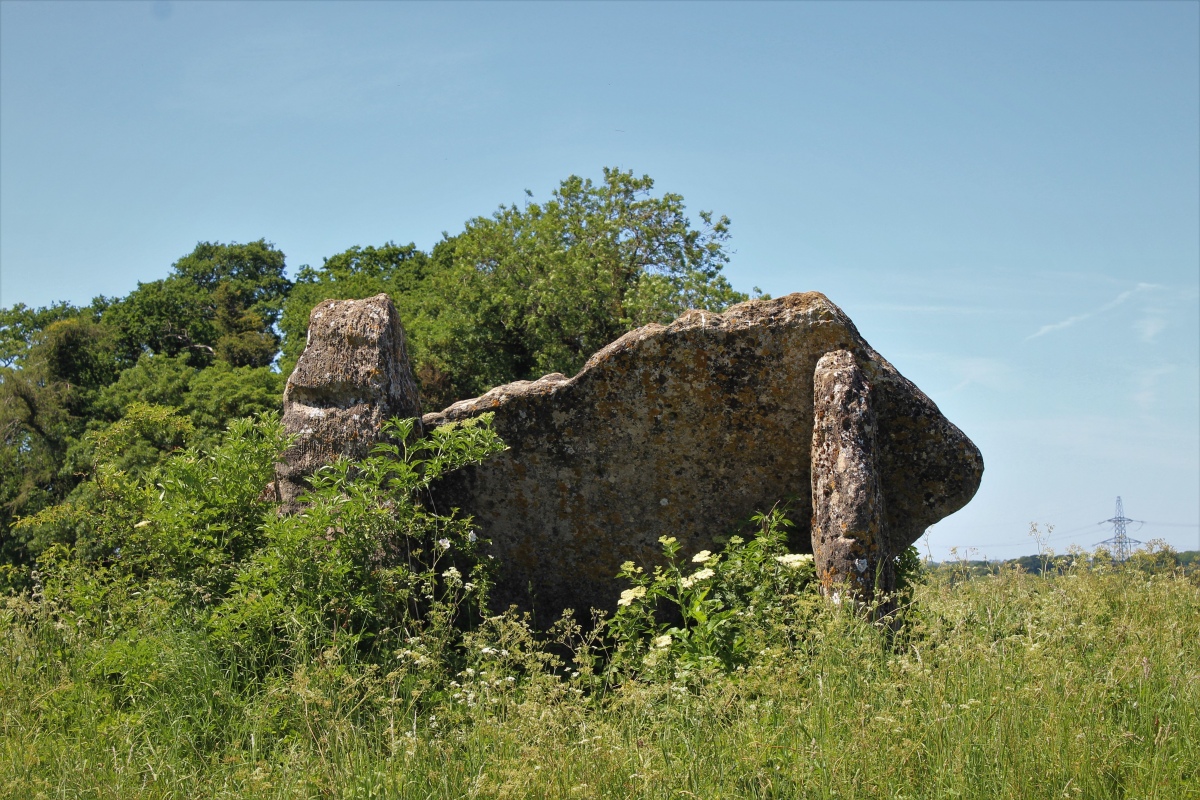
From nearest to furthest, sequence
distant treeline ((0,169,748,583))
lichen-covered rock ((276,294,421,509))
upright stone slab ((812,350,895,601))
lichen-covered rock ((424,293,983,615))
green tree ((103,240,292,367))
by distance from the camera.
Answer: upright stone slab ((812,350,895,601))
lichen-covered rock ((276,294,421,509))
lichen-covered rock ((424,293,983,615))
distant treeline ((0,169,748,583))
green tree ((103,240,292,367))

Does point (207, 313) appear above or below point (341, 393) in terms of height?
above

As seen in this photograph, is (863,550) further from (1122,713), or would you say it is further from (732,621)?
(1122,713)

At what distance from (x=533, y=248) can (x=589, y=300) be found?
9.56ft

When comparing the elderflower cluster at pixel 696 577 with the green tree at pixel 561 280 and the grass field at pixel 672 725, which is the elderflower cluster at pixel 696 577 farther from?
the green tree at pixel 561 280

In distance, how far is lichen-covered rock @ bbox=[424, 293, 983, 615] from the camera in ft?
23.6

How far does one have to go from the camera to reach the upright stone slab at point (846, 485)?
638cm

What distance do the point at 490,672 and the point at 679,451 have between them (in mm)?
2783

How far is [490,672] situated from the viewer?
509cm

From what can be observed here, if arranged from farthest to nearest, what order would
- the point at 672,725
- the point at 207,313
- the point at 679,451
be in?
the point at 207,313 → the point at 679,451 → the point at 672,725

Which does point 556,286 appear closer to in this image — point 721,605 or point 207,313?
point 721,605

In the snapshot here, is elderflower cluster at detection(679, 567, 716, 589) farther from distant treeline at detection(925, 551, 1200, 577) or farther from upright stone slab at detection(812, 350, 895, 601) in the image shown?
distant treeline at detection(925, 551, 1200, 577)

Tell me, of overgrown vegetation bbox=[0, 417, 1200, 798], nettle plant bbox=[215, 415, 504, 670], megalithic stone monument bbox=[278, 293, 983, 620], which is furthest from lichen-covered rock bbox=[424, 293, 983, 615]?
nettle plant bbox=[215, 415, 504, 670]

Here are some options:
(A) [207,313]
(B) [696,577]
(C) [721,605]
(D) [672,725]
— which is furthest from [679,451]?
(A) [207,313]

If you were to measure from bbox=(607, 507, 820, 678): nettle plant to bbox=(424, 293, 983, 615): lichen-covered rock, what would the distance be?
335 mm
